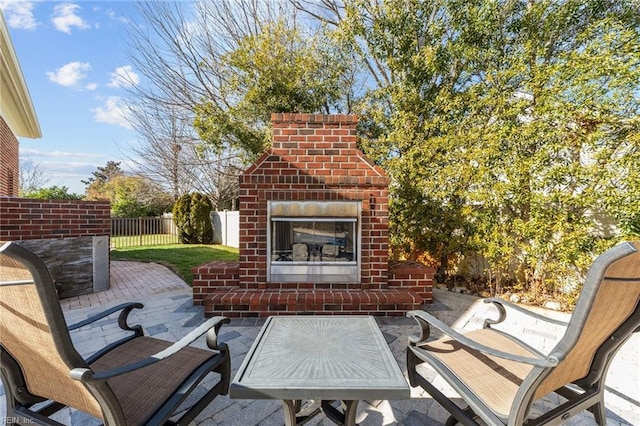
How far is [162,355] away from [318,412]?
3.14ft

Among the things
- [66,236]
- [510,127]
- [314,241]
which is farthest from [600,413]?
[66,236]

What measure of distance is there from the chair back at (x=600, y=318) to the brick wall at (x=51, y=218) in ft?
18.1

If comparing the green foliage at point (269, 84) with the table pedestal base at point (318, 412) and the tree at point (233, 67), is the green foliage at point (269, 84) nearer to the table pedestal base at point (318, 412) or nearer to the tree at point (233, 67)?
the tree at point (233, 67)

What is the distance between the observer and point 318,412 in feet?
5.32

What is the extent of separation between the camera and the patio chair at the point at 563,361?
1119mm

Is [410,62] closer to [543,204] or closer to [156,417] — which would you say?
[543,204]

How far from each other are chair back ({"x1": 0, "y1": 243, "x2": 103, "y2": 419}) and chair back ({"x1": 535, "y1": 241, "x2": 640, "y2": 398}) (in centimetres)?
199

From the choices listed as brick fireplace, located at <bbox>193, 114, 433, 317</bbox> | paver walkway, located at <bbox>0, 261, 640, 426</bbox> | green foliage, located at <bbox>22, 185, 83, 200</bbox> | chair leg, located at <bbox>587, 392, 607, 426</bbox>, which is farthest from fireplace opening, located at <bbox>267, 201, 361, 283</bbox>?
green foliage, located at <bbox>22, 185, 83, 200</bbox>

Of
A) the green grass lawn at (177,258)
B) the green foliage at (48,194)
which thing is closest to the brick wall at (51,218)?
the green grass lawn at (177,258)

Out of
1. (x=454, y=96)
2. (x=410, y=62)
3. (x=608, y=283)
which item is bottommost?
(x=608, y=283)

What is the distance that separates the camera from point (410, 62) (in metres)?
5.02

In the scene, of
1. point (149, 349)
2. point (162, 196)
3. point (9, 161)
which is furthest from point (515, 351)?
point (162, 196)

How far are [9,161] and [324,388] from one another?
976 cm

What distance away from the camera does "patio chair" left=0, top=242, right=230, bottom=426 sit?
1.00m
